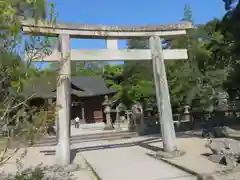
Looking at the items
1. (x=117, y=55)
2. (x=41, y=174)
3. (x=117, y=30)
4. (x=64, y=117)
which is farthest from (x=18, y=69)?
(x=117, y=30)

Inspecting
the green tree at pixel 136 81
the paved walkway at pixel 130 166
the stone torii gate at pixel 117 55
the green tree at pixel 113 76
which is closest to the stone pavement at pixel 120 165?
the paved walkway at pixel 130 166

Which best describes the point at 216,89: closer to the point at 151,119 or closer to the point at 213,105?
the point at 213,105

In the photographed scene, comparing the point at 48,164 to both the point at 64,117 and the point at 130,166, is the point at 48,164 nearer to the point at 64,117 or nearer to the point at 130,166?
the point at 64,117

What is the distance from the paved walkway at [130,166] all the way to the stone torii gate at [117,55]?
876 millimetres

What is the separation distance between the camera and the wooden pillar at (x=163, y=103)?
7816 millimetres

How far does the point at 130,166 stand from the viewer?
685cm

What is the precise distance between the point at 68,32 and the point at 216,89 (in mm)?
14223

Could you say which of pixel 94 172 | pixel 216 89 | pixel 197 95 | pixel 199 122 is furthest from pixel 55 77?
pixel 216 89

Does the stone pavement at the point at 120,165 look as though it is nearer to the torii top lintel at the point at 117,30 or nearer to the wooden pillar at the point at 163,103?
the wooden pillar at the point at 163,103

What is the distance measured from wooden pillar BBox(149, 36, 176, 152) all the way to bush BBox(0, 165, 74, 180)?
9.52 ft

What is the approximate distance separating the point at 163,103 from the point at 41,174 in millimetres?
3824

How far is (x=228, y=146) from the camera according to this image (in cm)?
655

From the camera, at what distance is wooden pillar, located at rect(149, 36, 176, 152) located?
782 cm

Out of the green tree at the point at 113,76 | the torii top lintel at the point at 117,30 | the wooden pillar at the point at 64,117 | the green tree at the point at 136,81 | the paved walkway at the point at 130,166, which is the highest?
the green tree at the point at 113,76
